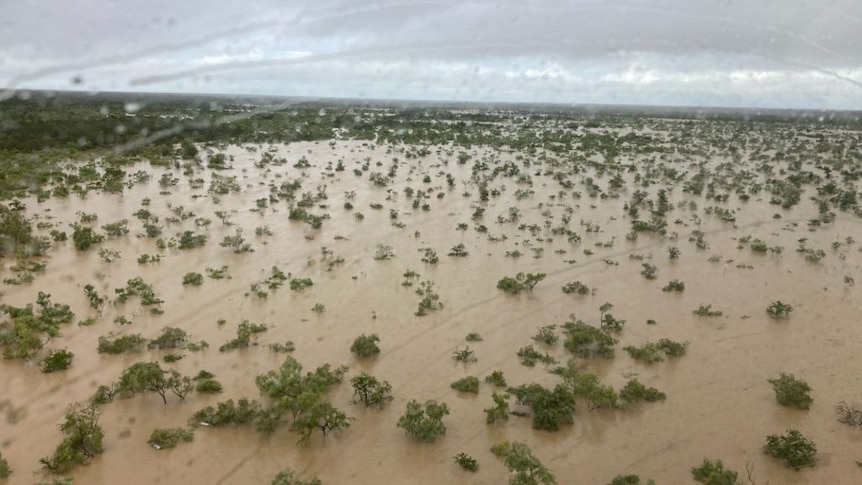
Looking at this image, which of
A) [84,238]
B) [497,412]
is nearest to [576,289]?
[497,412]

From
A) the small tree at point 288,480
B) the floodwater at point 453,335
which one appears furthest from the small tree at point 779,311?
the small tree at point 288,480

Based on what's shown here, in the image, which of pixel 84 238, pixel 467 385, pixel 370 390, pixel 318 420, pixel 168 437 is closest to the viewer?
pixel 168 437

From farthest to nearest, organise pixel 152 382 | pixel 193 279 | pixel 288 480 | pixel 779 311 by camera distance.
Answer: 1. pixel 193 279
2. pixel 779 311
3. pixel 152 382
4. pixel 288 480

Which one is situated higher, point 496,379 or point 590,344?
point 590,344

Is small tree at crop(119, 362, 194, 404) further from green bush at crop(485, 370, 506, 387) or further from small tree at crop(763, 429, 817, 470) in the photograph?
small tree at crop(763, 429, 817, 470)

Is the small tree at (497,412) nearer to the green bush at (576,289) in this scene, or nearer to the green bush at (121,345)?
the green bush at (576,289)

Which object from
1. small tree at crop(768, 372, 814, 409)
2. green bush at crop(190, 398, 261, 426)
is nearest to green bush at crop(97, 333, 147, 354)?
green bush at crop(190, 398, 261, 426)

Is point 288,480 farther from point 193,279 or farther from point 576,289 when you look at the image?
point 576,289
